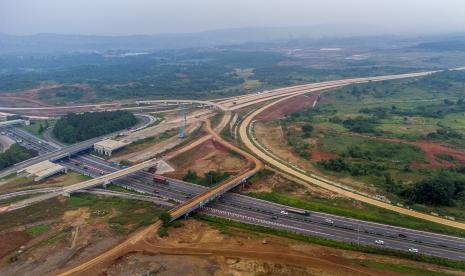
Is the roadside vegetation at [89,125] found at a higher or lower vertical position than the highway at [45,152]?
higher

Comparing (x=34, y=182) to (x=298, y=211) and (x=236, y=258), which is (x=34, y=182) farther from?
(x=298, y=211)

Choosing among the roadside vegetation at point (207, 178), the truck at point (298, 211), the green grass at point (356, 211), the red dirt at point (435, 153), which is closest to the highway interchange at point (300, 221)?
the truck at point (298, 211)

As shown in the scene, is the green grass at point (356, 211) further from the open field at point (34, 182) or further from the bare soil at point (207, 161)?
the open field at point (34, 182)

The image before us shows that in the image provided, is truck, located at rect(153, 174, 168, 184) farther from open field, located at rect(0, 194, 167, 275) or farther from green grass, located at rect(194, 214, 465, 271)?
green grass, located at rect(194, 214, 465, 271)

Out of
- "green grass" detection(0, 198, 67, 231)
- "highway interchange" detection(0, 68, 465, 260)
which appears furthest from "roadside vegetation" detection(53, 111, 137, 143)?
"green grass" detection(0, 198, 67, 231)


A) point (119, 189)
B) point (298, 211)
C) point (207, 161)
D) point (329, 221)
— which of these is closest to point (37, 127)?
point (119, 189)

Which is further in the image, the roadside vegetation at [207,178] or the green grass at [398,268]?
A: the roadside vegetation at [207,178]

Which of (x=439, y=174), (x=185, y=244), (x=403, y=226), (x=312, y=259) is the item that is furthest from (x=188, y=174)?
(x=439, y=174)
